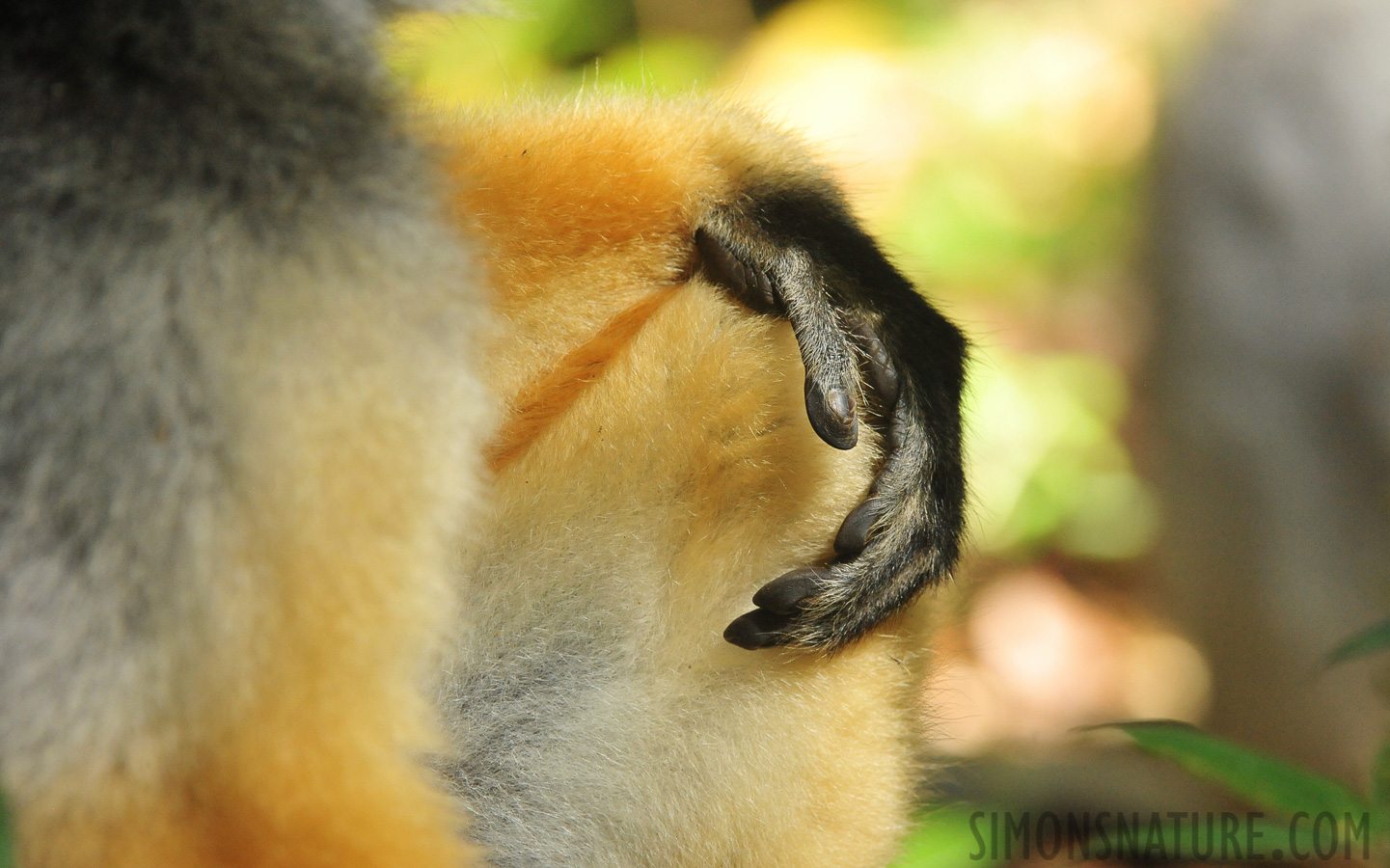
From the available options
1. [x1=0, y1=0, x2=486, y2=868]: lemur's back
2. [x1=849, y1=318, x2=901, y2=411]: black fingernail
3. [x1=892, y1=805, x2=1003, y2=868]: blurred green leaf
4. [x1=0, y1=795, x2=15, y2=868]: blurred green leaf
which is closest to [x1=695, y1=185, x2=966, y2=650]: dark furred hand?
[x1=849, y1=318, x2=901, y2=411]: black fingernail

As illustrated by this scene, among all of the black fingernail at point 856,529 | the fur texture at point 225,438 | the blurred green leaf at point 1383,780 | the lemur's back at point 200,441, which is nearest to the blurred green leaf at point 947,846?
the blurred green leaf at point 1383,780

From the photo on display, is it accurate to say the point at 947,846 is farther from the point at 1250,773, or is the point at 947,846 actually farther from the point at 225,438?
the point at 225,438

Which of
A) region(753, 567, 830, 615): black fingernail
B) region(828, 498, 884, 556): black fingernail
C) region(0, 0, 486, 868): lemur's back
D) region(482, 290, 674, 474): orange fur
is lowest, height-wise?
region(0, 0, 486, 868): lemur's back

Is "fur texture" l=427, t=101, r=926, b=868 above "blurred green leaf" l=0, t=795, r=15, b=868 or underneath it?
above

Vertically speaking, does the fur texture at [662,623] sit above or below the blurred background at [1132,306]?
below

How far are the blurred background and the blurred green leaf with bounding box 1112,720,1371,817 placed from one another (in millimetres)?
394

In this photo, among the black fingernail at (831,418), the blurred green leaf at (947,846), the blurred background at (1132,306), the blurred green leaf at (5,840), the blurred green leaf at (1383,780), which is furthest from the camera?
the blurred background at (1132,306)

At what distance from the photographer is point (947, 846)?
1989 mm

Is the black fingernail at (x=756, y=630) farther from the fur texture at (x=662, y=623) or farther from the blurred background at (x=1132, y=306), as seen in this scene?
the blurred background at (x=1132, y=306)

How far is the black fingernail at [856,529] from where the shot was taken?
1002 millimetres

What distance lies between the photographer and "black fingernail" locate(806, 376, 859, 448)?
957mm

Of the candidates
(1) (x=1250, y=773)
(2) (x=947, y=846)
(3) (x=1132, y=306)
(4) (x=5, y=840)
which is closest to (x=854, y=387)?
(1) (x=1250, y=773)

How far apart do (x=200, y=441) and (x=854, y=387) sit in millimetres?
600

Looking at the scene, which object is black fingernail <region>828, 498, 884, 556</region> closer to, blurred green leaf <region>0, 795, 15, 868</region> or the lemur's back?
the lemur's back
